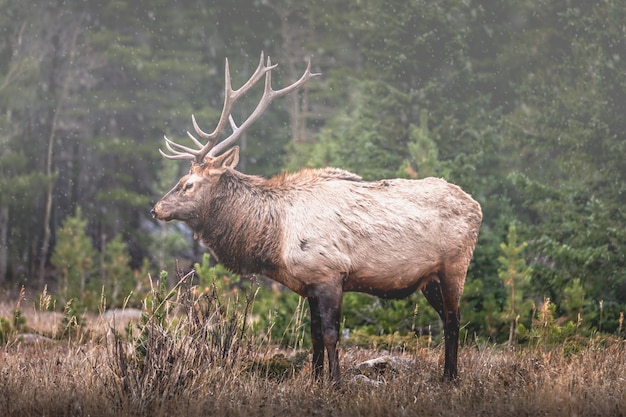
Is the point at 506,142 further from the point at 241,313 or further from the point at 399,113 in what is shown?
the point at 241,313

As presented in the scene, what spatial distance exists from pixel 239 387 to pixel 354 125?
13877 mm

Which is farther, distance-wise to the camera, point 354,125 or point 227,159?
point 354,125

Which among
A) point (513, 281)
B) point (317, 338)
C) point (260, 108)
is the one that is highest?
point (260, 108)

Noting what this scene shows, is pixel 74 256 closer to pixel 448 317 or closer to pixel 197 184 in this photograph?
pixel 197 184

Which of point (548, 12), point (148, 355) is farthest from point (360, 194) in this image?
point (548, 12)

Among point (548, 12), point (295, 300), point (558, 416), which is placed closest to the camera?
point (558, 416)

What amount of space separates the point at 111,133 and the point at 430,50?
1128 centimetres

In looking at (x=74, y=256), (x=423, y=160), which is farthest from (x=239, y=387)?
(x=74, y=256)

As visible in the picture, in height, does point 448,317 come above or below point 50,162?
below

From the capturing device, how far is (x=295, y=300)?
10516 millimetres

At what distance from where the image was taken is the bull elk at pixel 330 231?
256 inches

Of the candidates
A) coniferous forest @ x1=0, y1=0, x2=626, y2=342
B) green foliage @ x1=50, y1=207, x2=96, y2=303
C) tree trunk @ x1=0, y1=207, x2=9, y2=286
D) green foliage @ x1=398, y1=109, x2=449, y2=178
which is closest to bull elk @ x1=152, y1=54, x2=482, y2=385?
coniferous forest @ x1=0, y1=0, x2=626, y2=342

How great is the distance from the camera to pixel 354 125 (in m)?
19.3

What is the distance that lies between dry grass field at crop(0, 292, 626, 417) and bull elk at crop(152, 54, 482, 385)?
0.48 metres
